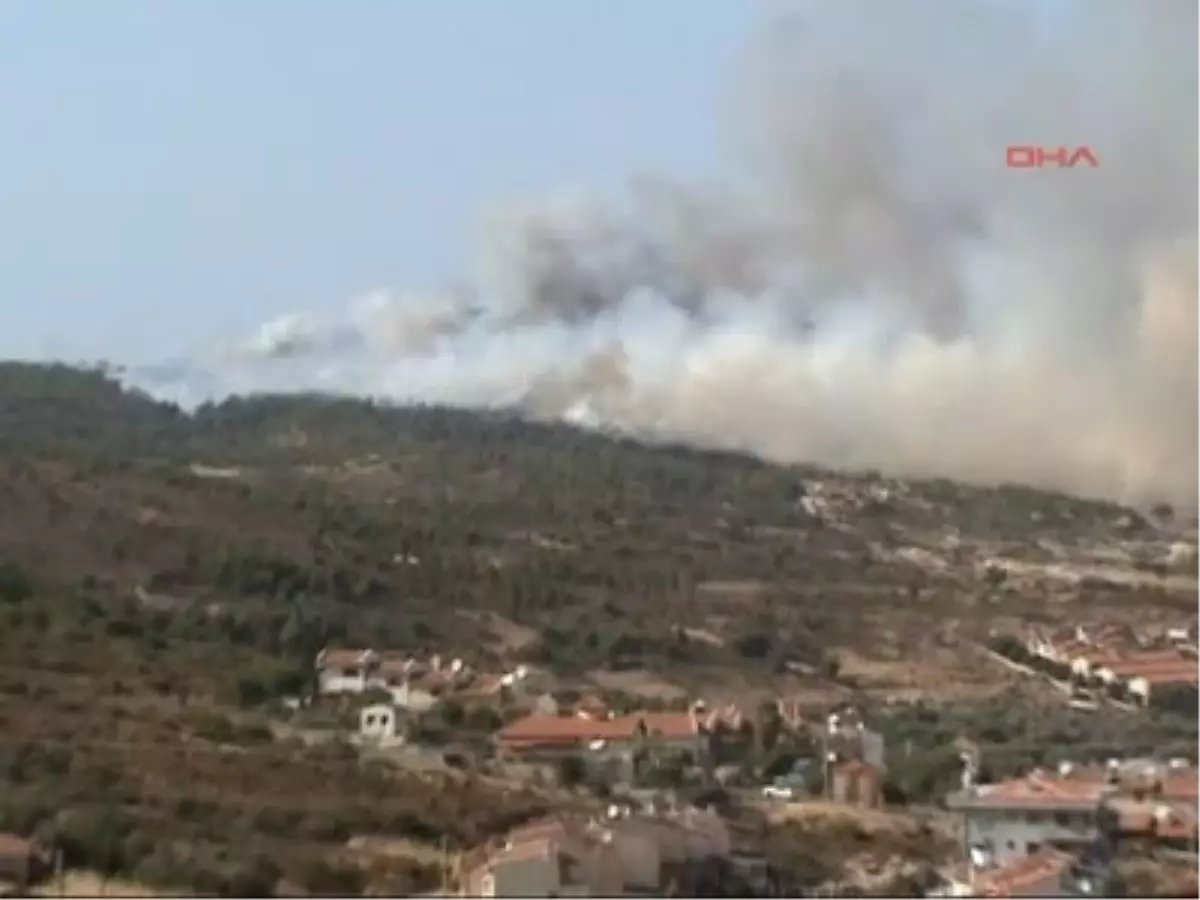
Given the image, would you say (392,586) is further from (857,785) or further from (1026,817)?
(1026,817)

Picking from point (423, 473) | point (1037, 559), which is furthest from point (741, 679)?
point (423, 473)

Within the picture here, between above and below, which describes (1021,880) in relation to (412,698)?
below

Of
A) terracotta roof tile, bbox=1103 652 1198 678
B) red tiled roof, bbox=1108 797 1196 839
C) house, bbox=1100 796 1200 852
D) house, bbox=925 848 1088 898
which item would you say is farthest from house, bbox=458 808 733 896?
terracotta roof tile, bbox=1103 652 1198 678

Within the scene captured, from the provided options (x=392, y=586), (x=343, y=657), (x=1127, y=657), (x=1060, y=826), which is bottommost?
(x=1060, y=826)

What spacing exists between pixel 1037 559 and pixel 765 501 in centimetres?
1143

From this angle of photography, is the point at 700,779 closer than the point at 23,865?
No

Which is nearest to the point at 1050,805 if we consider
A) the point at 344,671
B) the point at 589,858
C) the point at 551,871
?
the point at 589,858

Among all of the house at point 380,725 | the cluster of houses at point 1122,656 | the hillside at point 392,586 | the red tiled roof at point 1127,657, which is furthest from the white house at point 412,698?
the red tiled roof at point 1127,657

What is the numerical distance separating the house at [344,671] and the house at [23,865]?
1451 centimetres

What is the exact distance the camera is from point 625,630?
4128cm

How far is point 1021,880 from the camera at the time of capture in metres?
17.3

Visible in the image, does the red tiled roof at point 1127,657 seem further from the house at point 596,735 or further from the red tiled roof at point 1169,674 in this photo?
the house at point 596,735

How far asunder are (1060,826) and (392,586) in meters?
25.2

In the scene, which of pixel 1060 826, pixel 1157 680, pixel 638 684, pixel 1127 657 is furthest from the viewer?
pixel 1127 657
